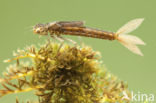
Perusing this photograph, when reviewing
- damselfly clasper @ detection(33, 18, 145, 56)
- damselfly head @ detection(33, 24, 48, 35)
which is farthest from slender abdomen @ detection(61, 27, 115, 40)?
damselfly head @ detection(33, 24, 48, 35)

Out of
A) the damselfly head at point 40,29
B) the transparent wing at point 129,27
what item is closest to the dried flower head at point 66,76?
the damselfly head at point 40,29

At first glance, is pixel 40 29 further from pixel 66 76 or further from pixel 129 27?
pixel 129 27

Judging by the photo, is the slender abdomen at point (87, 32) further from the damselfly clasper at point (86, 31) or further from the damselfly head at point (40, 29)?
the damselfly head at point (40, 29)

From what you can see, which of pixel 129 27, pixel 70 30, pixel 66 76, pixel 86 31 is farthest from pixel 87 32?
pixel 66 76

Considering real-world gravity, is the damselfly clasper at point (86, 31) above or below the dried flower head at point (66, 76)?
above

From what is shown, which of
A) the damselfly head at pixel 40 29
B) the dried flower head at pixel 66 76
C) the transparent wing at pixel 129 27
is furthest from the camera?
the transparent wing at pixel 129 27

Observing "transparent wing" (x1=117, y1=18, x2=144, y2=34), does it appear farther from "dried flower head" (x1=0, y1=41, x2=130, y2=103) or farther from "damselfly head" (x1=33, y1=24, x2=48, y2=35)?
"damselfly head" (x1=33, y1=24, x2=48, y2=35)

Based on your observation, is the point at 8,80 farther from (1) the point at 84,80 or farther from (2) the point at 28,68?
(1) the point at 84,80

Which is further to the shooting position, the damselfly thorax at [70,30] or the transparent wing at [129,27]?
the transparent wing at [129,27]
